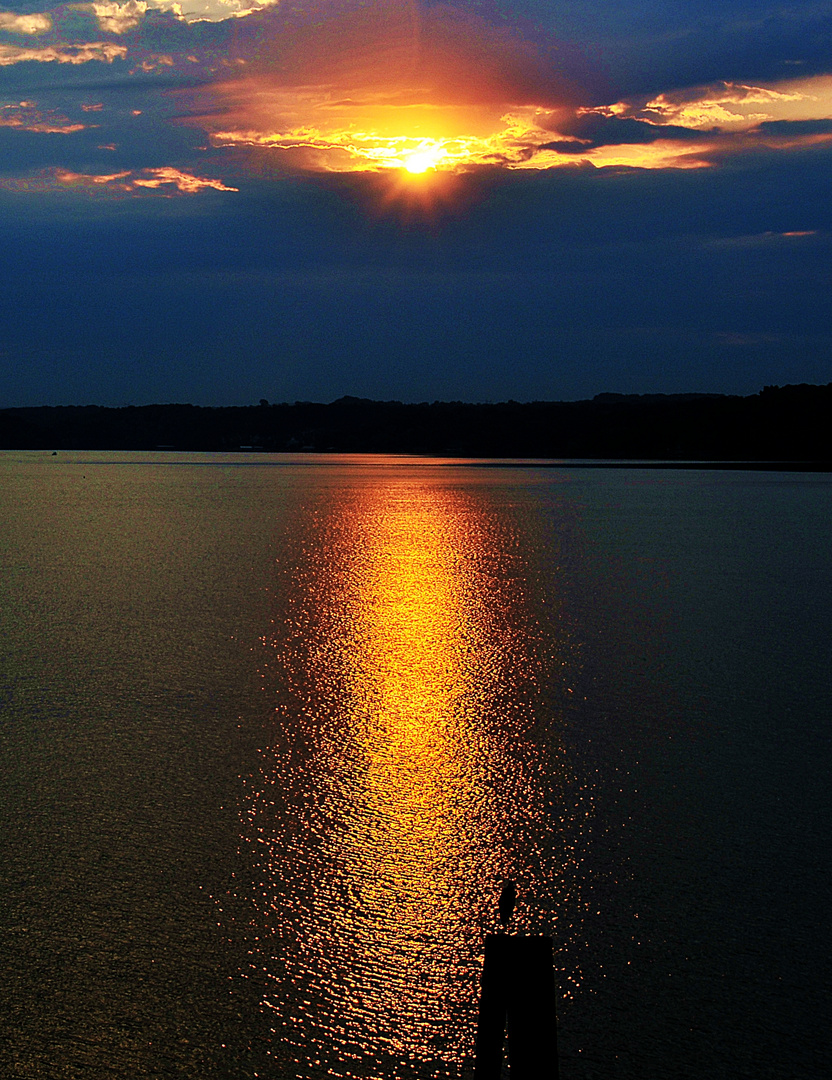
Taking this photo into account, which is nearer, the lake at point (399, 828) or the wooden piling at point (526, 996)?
the wooden piling at point (526, 996)

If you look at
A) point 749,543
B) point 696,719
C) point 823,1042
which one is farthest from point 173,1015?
point 749,543

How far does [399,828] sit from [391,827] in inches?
2.1

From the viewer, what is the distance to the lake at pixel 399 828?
4715 millimetres

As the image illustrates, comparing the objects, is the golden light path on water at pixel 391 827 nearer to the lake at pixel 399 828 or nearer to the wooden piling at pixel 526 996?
the lake at pixel 399 828

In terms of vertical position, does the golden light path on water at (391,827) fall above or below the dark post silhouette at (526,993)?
below

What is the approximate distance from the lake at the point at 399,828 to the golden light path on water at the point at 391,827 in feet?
0.08

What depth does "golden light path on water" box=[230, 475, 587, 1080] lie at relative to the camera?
480cm

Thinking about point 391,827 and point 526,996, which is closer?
point 526,996

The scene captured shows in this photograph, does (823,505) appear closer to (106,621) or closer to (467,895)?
(106,621)

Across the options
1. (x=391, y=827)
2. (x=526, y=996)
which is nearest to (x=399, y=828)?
(x=391, y=827)

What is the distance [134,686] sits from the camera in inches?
424

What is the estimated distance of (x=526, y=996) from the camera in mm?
3344

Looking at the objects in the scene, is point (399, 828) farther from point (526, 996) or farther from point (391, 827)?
point (526, 996)

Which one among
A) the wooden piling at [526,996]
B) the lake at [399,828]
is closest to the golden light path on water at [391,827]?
the lake at [399,828]
